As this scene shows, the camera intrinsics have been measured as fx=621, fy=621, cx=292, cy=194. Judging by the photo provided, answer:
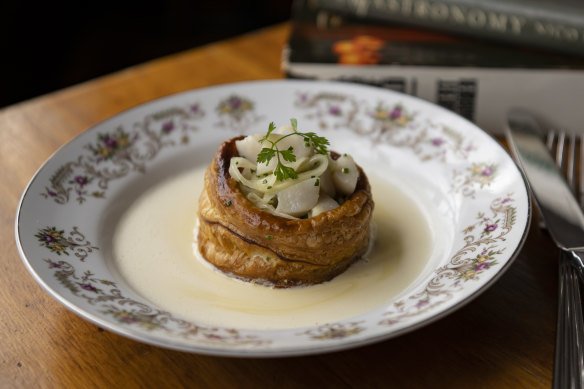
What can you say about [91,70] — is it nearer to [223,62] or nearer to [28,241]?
[223,62]

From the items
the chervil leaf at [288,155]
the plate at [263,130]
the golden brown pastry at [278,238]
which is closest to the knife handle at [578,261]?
the plate at [263,130]

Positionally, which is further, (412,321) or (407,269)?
(407,269)

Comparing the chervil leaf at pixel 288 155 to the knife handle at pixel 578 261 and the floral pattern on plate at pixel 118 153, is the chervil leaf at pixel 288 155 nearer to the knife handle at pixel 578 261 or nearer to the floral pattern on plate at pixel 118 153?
the floral pattern on plate at pixel 118 153

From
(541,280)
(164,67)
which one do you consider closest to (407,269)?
(541,280)

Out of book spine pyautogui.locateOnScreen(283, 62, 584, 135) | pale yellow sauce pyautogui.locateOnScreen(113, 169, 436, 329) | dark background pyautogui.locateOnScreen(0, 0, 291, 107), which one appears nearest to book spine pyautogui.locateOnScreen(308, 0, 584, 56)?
book spine pyautogui.locateOnScreen(283, 62, 584, 135)

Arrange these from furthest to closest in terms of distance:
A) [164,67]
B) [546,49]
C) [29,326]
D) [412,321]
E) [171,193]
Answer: [164,67], [546,49], [171,193], [29,326], [412,321]

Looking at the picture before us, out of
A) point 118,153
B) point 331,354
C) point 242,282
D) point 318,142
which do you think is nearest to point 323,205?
point 318,142
